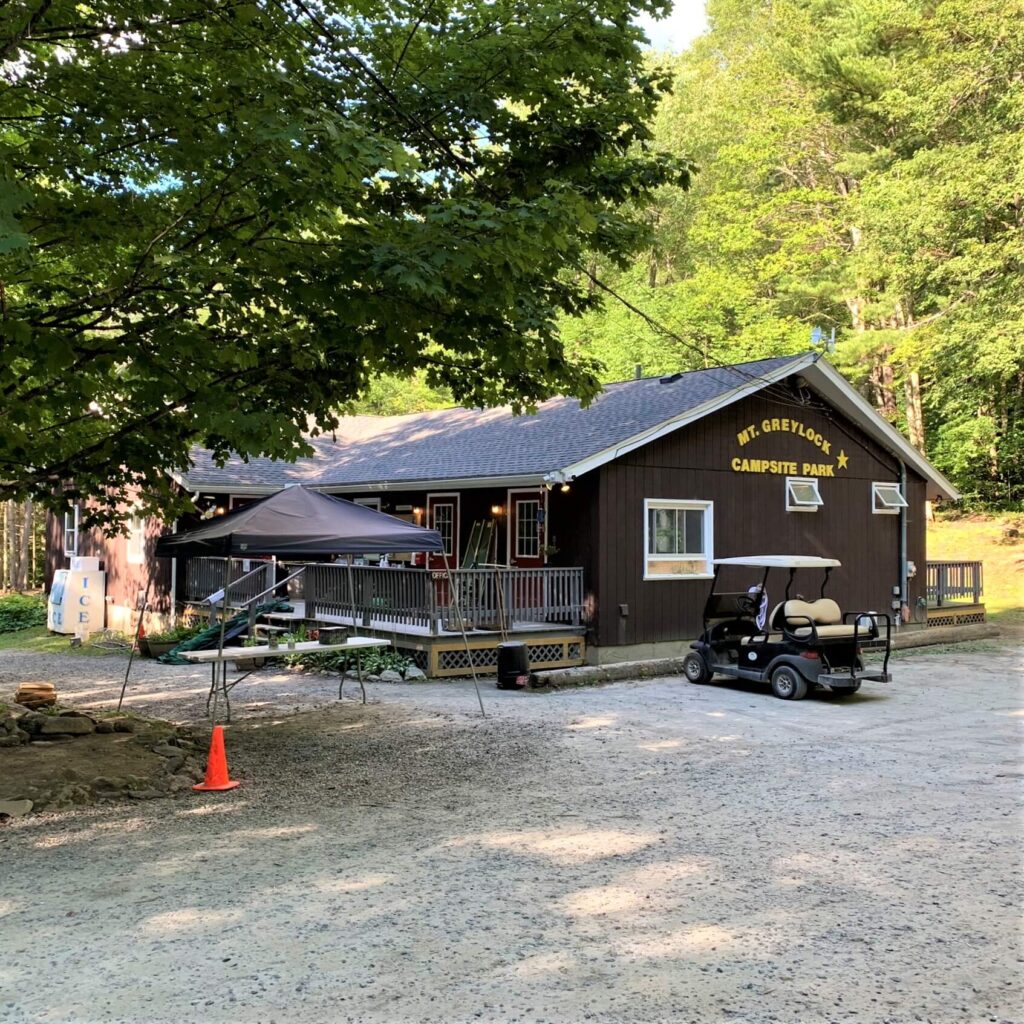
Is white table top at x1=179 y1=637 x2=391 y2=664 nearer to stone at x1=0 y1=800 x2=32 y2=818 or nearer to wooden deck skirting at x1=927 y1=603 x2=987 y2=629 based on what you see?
stone at x1=0 y1=800 x2=32 y2=818

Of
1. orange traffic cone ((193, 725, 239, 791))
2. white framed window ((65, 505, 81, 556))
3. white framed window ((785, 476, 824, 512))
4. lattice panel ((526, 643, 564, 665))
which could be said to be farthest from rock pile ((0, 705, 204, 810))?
white framed window ((65, 505, 81, 556))

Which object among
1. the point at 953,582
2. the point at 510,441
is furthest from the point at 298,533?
the point at 953,582

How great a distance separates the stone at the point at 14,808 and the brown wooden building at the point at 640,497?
6815mm

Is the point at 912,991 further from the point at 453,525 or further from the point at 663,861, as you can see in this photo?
the point at 453,525

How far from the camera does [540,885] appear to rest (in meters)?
4.82

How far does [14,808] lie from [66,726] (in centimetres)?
217

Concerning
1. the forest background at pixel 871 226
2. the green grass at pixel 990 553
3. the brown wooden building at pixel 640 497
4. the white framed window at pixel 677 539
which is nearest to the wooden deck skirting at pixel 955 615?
the brown wooden building at pixel 640 497

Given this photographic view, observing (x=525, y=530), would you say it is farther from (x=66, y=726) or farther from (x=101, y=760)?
(x=101, y=760)

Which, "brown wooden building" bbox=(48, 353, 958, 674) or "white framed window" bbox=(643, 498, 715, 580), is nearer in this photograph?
"brown wooden building" bbox=(48, 353, 958, 674)

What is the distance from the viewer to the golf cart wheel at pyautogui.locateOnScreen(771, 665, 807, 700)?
36.0 feet

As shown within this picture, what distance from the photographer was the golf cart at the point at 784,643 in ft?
35.9

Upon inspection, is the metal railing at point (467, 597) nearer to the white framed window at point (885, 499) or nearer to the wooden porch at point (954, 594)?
the white framed window at point (885, 499)

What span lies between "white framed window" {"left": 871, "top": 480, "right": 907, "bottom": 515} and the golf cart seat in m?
7.89

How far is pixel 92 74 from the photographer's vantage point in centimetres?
595
